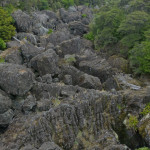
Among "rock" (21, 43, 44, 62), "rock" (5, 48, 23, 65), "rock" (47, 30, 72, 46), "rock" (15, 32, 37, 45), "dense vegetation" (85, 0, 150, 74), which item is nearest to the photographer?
"dense vegetation" (85, 0, 150, 74)

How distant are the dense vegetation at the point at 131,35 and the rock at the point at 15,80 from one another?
1700cm

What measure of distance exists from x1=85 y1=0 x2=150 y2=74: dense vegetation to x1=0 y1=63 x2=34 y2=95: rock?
17.0m

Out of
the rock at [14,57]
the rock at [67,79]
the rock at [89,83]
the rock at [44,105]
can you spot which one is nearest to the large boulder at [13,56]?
the rock at [14,57]

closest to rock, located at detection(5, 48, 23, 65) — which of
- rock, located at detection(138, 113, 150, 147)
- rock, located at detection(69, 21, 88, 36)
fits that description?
rock, located at detection(138, 113, 150, 147)

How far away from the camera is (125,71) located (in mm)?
32812

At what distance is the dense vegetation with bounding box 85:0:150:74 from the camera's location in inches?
1122

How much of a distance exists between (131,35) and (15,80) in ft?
74.1

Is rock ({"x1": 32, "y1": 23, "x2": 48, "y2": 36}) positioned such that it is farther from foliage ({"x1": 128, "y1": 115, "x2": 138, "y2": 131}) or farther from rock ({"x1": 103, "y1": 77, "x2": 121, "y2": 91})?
foliage ({"x1": 128, "y1": 115, "x2": 138, "y2": 131})

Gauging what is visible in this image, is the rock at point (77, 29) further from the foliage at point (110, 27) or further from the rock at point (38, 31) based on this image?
the foliage at point (110, 27)

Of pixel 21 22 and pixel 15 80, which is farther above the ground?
pixel 15 80

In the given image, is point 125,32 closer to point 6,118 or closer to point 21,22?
point 6,118

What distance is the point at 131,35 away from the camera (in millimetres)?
33375

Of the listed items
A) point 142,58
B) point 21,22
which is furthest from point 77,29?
point 142,58

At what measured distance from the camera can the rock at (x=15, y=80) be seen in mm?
21031
